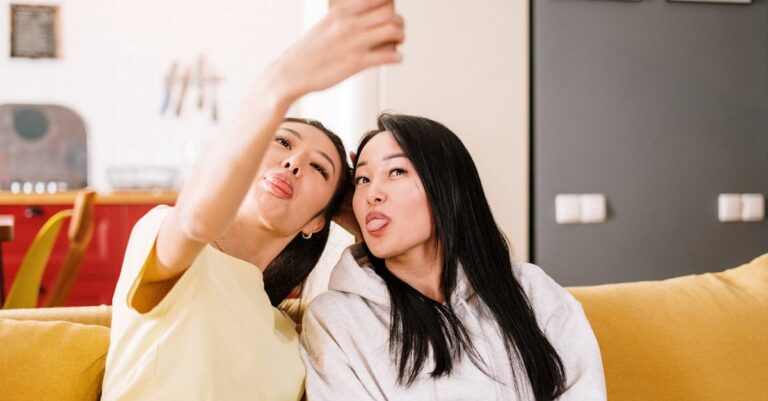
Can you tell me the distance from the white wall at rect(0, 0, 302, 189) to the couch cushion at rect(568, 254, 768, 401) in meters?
3.33

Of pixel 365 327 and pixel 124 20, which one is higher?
pixel 124 20

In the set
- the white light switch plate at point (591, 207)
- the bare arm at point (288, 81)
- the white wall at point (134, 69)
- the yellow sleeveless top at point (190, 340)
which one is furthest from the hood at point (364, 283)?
the white wall at point (134, 69)

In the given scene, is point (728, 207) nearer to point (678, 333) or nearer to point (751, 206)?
point (751, 206)

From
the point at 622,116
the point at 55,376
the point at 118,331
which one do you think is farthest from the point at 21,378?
the point at 622,116

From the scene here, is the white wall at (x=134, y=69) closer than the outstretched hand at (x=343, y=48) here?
No

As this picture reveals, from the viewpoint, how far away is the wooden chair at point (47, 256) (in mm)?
2658

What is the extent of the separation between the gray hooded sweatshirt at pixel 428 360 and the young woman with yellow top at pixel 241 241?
2.4 inches

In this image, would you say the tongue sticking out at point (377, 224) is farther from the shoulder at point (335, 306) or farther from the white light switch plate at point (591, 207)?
the white light switch plate at point (591, 207)

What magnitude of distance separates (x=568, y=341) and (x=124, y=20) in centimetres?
387

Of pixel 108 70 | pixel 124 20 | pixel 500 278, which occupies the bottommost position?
pixel 500 278

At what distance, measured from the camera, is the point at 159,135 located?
14.6 ft

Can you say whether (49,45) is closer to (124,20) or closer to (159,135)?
(124,20)

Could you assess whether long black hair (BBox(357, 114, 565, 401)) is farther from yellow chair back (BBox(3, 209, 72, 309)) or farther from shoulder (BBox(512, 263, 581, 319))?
yellow chair back (BBox(3, 209, 72, 309))

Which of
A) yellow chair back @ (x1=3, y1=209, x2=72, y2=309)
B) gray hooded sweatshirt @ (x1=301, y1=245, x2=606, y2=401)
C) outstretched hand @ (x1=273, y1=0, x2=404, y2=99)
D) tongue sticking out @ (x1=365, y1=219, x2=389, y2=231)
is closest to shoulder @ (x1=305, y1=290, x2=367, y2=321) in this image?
gray hooded sweatshirt @ (x1=301, y1=245, x2=606, y2=401)
